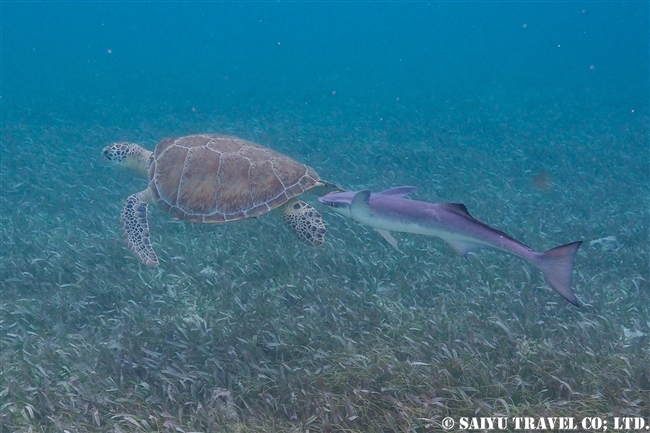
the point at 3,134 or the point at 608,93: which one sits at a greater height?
the point at 608,93

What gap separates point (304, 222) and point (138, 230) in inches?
88.0

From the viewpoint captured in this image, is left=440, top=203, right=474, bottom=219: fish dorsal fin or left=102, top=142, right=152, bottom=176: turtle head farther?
left=102, top=142, right=152, bottom=176: turtle head

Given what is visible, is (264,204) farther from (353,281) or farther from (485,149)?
(485,149)

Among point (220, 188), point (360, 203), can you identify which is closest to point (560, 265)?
point (360, 203)

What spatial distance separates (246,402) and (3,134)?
14.1m

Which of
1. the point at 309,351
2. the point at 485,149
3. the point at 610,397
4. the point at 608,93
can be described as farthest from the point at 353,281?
the point at 608,93

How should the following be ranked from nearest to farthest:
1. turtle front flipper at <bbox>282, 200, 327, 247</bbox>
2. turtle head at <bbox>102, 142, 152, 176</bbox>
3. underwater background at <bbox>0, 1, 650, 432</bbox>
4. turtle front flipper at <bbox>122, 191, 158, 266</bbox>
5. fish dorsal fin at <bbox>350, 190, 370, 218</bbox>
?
underwater background at <bbox>0, 1, 650, 432</bbox> < fish dorsal fin at <bbox>350, 190, 370, 218</bbox> < turtle front flipper at <bbox>122, 191, 158, 266</bbox> < turtle front flipper at <bbox>282, 200, 327, 247</bbox> < turtle head at <bbox>102, 142, 152, 176</bbox>

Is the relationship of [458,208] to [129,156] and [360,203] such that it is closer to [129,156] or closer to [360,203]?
[360,203]

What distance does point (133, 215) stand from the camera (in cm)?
653

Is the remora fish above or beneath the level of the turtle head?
beneath

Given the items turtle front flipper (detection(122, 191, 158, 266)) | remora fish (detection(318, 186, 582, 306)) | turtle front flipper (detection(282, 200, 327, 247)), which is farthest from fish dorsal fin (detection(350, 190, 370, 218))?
turtle front flipper (detection(122, 191, 158, 266))

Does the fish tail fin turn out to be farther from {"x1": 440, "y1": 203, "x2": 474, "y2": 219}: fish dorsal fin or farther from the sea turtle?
the sea turtle

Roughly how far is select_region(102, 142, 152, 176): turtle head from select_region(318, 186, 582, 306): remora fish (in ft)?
12.1

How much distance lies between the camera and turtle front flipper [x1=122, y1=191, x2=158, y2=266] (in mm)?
6031
